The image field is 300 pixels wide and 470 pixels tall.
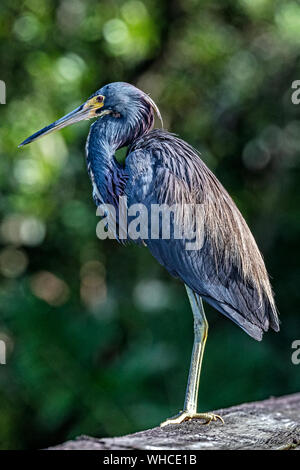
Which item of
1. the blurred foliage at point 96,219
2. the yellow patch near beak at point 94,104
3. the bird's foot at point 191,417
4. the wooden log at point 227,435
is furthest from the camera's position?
the blurred foliage at point 96,219

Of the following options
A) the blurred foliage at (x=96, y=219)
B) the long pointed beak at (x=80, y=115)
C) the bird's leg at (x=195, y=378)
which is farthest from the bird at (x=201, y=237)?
the blurred foliage at (x=96, y=219)

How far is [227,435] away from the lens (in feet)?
9.98

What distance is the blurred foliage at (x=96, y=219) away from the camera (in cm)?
603

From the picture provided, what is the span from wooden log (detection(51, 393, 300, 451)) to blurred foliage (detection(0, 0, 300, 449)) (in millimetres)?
2709

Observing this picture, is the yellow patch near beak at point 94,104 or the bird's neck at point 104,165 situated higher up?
the yellow patch near beak at point 94,104

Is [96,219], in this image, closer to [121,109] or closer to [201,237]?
[121,109]

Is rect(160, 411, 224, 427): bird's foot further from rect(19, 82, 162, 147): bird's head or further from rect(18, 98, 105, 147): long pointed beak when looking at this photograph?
rect(18, 98, 105, 147): long pointed beak

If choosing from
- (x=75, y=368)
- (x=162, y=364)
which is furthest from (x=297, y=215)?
(x=75, y=368)

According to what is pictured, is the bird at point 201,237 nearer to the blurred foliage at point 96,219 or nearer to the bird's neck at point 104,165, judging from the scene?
the bird's neck at point 104,165

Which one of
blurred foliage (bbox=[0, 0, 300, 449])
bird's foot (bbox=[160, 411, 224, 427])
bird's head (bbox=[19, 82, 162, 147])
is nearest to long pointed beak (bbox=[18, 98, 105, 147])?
bird's head (bbox=[19, 82, 162, 147])

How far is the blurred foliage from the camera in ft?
19.8

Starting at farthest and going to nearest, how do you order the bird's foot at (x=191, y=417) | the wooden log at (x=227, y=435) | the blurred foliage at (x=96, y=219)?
the blurred foliage at (x=96, y=219)
the bird's foot at (x=191, y=417)
the wooden log at (x=227, y=435)

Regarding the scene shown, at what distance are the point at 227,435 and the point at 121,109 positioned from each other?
5.00 ft

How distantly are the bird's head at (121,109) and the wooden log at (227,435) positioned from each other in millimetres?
1350
